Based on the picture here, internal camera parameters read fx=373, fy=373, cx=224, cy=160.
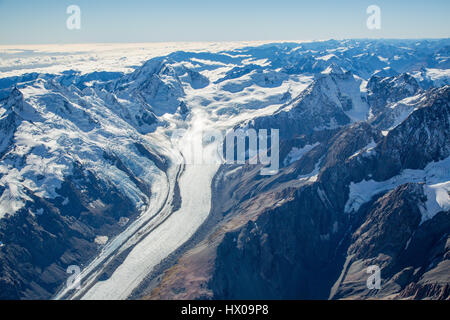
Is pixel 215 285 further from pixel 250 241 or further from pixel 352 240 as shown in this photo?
pixel 352 240

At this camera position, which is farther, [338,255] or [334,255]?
[334,255]

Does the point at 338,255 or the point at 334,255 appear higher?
the point at 338,255

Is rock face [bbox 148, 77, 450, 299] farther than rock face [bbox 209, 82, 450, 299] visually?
No

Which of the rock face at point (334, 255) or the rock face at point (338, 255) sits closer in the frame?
the rock face at point (334, 255)
